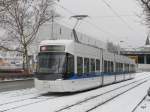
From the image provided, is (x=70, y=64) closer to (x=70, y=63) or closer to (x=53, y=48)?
(x=70, y=63)

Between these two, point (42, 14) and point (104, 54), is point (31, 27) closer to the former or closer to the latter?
point (42, 14)

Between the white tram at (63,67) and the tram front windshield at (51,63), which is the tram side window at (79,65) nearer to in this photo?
the white tram at (63,67)

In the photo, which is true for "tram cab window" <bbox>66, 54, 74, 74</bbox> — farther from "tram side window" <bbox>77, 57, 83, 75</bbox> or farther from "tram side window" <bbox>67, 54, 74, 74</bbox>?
"tram side window" <bbox>77, 57, 83, 75</bbox>

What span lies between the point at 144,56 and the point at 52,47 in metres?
125

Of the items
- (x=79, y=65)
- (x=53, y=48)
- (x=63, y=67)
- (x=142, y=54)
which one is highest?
(x=142, y=54)

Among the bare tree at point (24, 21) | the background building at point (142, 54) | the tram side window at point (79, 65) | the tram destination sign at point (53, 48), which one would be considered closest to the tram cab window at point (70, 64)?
the tram destination sign at point (53, 48)

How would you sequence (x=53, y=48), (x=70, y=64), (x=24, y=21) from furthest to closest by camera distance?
(x=24, y=21) → (x=53, y=48) → (x=70, y=64)

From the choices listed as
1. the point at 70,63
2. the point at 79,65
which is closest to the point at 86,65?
the point at 79,65

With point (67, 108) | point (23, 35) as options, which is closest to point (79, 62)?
point (67, 108)

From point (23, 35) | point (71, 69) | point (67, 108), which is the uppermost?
point (23, 35)

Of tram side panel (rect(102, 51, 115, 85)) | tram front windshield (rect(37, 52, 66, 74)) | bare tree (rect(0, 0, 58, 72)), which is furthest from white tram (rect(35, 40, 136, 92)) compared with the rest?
bare tree (rect(0, 0, 58, 72))

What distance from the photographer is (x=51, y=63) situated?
22406mm

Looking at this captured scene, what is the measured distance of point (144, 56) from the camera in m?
146

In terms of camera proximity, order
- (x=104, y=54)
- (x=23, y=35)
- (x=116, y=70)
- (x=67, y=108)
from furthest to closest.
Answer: (x=23, y=35) → (x=116, y=70) → (x=104, y=54) → (x=67, y=108)
